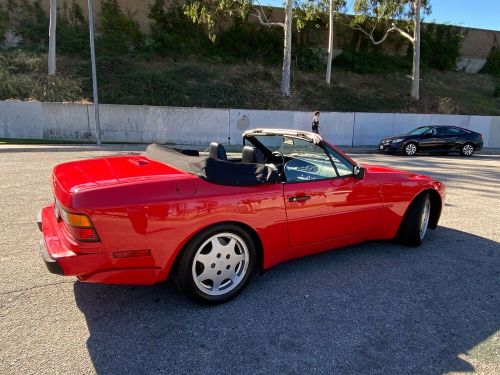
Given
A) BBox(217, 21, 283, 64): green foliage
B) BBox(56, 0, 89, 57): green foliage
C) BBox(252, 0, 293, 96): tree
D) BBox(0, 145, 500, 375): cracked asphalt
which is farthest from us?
BBox(217, 21, 283, 64): green foliage

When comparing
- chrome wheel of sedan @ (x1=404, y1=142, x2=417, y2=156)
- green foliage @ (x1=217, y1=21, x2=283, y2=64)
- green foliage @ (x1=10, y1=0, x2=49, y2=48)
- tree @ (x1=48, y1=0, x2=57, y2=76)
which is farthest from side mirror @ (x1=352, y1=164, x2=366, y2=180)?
green foliage @ (x1=10, y1=0, x2=49, y2=48)

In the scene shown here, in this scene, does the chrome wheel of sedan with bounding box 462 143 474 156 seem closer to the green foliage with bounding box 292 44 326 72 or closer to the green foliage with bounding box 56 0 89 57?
the green foliage with bounding box 292 44 326 72

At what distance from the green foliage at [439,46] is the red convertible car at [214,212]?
35876 mm

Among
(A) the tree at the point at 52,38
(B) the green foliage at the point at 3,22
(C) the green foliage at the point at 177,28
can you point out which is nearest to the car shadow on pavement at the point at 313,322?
(A) the tree at the point at 52,38

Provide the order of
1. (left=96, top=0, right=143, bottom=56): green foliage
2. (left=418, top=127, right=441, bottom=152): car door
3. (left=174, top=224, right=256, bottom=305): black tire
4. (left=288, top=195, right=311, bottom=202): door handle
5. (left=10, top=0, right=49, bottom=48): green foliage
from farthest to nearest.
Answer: (left=96, top=0, right=143, bottom=56): green foliage < (left=10, top=0, right=49, bottom=48): green foliage < (left=418, top=127, right=441, bottom=152): car door < (left=288, top=195, right=311, bottom=202): door handle < (left=174, top=224, right=256, bottom=305): black tire

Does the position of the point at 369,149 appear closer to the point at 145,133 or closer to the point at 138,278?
the point at 145,133

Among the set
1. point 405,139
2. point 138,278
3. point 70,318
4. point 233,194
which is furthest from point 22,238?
point 405,139

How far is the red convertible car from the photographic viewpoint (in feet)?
8.32

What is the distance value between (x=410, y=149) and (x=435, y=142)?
138 cm

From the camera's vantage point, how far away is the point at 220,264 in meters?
2.97

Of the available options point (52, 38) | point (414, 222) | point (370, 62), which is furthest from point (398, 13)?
point (414, 222)

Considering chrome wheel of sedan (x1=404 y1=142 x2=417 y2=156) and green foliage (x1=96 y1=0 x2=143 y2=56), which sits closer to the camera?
chrome wheel of sedan (x1=404 y1=142 x2=417 y2=156)

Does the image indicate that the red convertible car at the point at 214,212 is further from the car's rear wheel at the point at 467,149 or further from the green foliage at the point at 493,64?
the green foliage at the point at 493,64

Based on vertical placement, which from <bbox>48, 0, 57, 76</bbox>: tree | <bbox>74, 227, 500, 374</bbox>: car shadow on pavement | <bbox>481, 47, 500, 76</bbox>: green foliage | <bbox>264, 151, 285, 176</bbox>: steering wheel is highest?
<bbox>481, 47, 500, 76</bbox>: green foliage
